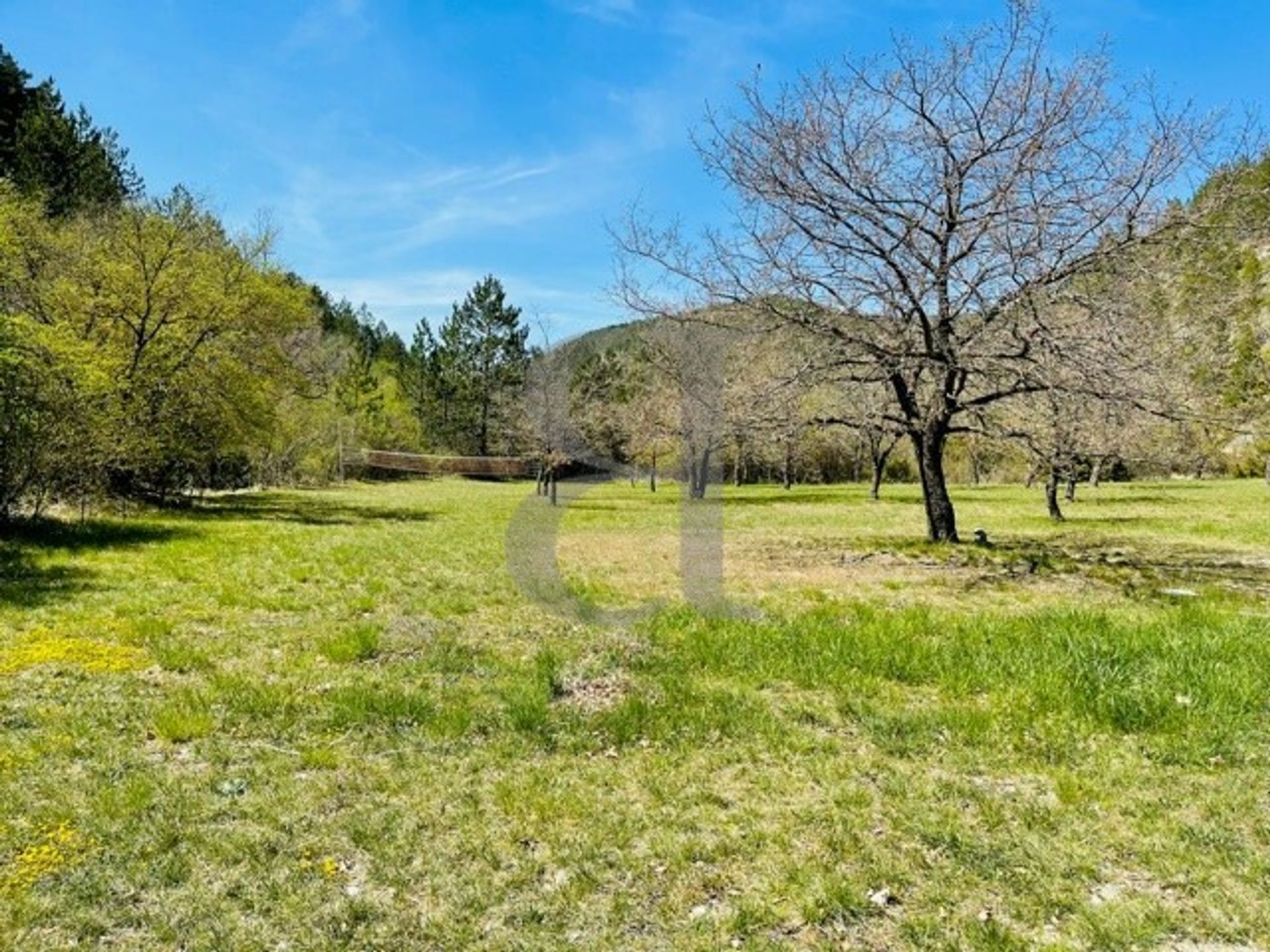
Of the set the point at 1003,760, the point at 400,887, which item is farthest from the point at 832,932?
the point at 1003,760

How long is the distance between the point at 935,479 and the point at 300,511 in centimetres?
1803

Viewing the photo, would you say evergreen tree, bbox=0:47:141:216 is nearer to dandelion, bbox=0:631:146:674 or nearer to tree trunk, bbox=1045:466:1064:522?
dandelion, bbox=0:631:146:674

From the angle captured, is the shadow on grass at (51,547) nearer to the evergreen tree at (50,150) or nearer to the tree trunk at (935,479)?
the tree trunk at (935,479)

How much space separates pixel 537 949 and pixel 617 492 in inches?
1375

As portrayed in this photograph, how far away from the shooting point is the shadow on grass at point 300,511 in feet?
65.1

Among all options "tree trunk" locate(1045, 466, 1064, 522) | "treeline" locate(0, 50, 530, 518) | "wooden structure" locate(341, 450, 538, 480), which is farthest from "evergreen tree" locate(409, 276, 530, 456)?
"tree trunk" locate(1045, 466, 1064, 522)

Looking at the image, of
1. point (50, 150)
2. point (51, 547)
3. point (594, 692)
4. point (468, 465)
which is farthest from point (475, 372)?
point (594, 692)

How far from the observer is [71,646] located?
21.7ft

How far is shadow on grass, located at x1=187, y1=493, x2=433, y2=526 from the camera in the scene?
1983 cm

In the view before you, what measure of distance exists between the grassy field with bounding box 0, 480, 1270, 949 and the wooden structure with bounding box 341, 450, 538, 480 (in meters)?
50.2

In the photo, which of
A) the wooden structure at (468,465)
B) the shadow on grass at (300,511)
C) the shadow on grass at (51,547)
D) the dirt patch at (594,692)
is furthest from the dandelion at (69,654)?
the wooden structure at (468,465)

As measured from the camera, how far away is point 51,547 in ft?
39.4

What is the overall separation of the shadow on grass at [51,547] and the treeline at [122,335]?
72 centimetres

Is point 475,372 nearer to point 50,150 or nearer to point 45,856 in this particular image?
point 50,150
